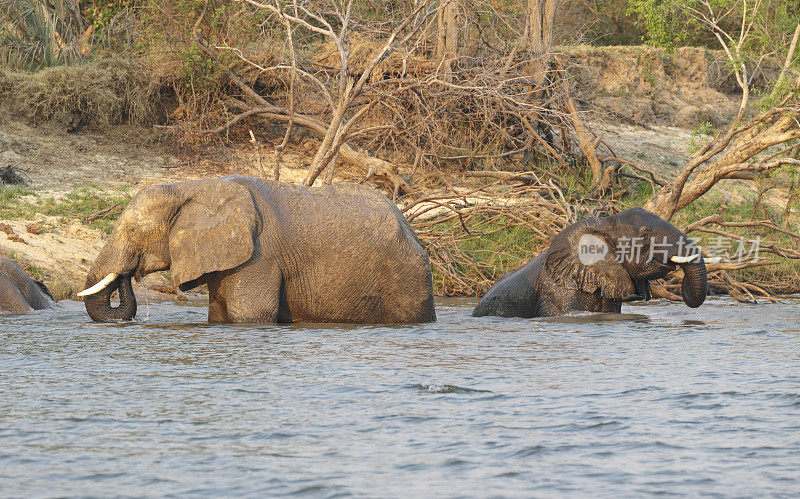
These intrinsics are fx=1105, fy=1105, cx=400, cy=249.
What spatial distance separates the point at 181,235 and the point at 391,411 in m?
3.56

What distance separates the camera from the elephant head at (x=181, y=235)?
869 centimetres

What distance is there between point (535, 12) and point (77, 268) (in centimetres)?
939

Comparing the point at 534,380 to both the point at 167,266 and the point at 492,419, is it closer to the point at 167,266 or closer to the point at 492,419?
the point at 492,419

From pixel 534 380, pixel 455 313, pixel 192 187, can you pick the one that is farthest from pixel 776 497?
pixel 455 313

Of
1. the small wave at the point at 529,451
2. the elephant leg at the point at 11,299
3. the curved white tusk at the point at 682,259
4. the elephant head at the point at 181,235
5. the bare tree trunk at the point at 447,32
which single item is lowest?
the small wave at the point at 529,451

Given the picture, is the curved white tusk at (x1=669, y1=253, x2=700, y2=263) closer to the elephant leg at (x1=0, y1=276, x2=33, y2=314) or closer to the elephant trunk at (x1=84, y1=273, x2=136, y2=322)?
the elephant trunk at (x1=84, y1=273, x2=136, y2=322)

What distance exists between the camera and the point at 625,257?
10.3 meters

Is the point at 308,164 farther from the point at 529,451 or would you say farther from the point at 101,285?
the point at 529,451

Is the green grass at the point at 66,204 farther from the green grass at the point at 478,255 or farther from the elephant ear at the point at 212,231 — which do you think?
the elephant ear at the point at 212,231

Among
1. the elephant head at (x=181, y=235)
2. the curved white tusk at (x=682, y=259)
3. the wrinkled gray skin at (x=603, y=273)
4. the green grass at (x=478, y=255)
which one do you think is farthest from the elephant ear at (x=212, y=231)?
the green grass at (x=478, y=255)

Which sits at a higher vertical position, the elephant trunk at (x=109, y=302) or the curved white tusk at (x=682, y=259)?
the curved white tusk at (x=682, y=259)

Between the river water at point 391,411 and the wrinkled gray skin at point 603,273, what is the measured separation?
1018 millimetres

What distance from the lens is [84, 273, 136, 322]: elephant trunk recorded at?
29.4 ft

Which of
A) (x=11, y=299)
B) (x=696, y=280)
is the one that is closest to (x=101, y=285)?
(x=11, y=299)
